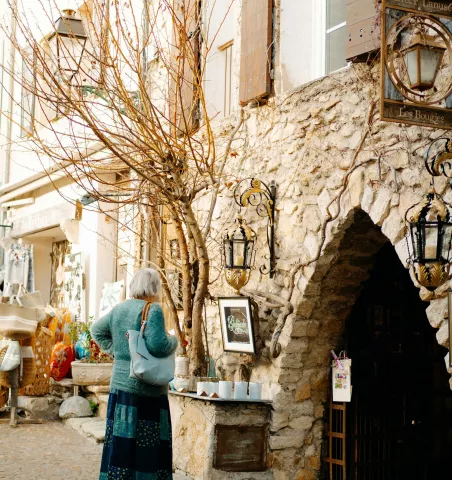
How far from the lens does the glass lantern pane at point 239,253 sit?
722 centimetres

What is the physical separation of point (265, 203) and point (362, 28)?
72.5 inches

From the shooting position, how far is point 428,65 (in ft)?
16.9

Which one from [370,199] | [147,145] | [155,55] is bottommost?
[370,199]

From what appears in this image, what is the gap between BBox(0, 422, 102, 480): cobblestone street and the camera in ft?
23.9

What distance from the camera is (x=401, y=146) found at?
5941 mm

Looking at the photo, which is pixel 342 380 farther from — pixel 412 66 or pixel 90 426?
pixel 90 426

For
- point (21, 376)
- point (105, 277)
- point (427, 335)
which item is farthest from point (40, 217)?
point (427, 335)

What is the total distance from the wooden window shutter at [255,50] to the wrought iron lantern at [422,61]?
2596 mm

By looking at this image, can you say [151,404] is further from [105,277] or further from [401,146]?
[105,277]

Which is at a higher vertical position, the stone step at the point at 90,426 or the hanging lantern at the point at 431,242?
the hanging lantern at the point at 431,242

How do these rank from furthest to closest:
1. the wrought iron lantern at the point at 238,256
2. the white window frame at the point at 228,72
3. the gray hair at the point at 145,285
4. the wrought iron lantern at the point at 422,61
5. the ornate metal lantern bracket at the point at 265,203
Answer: the white window frame at the point at 228,72, the ornate metal lantern bracket at the point at 265,203, the wrought iron lantern at the point at 238,256, the gray hair at the point at 145,285, the wrought iron lantern at the point at 422,61

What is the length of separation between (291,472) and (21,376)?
4.08 meters

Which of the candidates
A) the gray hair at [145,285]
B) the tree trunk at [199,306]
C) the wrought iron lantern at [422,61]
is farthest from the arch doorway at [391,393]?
the wrought iron lantern at [422,61]

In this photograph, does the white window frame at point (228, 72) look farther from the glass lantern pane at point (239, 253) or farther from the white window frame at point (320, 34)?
the glass lantern pane at point (239, 253)
